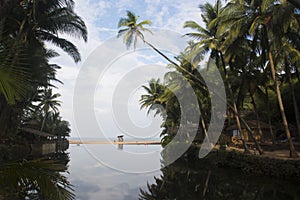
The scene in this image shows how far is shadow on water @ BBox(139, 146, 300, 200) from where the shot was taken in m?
9.01

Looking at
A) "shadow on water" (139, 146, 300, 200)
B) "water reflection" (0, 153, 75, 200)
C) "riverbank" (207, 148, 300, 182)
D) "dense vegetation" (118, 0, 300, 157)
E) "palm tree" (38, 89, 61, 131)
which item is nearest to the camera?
"water reflection" (0, 153, 75, 200)

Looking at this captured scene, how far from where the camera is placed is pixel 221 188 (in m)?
10.3

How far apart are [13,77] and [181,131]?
32.5 meters

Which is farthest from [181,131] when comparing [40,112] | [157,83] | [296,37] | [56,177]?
[56,177]

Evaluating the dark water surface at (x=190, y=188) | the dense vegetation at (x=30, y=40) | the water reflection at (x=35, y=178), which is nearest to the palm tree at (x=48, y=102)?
the dense vegetation at (x=30, y=40)

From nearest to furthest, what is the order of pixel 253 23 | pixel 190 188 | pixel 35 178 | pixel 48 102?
pixel 35 178 < pixel 190 188 < pixel 253 23 < pixel 48 102

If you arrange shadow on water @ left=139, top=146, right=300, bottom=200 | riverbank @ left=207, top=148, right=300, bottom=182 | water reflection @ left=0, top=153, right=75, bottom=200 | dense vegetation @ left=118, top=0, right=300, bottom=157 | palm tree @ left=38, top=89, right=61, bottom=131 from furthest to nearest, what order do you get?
palm tree @ left=38, top=89, right=61, bottom=131, dense vegetation @ left=118, top=0, right=300, bottom=157, riverbank @ left=207, top=148, right=300, bottom=182, shadow on water @ left=139, top=146, right=300, bottom=200, water reflection @ left=0, top=153, right=75, bottom=200

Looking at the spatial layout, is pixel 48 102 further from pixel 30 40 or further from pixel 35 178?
pixel 35 178

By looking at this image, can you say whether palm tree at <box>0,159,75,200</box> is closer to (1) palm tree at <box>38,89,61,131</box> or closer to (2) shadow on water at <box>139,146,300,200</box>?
(2) shadow on water at <box>139,146,300,200</box>

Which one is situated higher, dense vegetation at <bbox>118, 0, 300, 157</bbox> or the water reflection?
dense vegetation at <bbox>118, 0, 300, 157</bbox>

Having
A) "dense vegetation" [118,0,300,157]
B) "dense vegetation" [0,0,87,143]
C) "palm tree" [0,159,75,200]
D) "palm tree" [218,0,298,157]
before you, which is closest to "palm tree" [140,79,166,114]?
"dense vegetation" [118,0,300,157]

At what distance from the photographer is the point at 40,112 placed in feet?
115

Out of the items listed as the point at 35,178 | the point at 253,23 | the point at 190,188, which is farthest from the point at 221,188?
the point at 35,178

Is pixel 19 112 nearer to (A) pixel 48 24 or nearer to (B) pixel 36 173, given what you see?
(A) pixel 48 24
